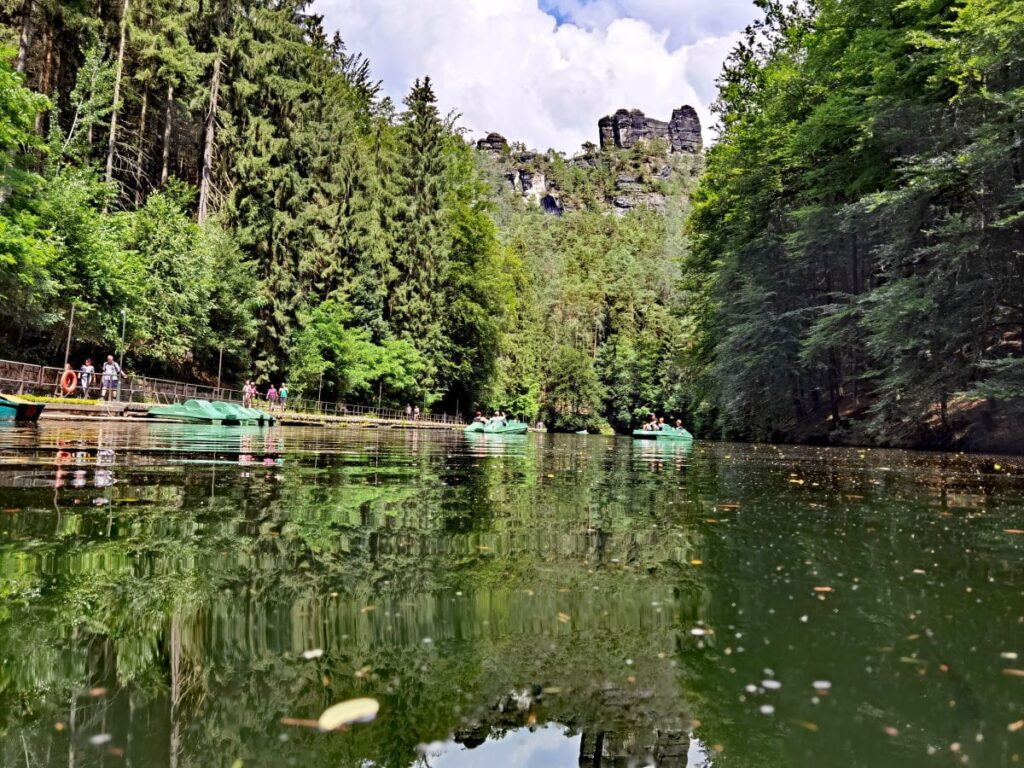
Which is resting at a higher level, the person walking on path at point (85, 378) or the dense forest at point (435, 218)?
the dense forest at point (435, 218)

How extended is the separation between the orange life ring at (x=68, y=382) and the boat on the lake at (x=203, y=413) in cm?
234

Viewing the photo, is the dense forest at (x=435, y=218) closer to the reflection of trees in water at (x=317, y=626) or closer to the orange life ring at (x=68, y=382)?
the orange life ring at (x=68, y=382)

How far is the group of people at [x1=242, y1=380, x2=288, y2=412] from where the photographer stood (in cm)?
2705

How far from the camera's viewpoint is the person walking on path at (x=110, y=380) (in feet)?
64.8

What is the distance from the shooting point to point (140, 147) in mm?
29906

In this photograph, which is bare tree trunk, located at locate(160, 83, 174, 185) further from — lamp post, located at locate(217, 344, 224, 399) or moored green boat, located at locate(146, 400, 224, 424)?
moored green boat, located at locate(146, 400, 224, 424)

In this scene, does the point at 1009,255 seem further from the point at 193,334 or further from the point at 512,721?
the point at 193,334

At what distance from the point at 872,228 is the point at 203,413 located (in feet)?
70.7

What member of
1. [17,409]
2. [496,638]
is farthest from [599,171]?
[496,638]

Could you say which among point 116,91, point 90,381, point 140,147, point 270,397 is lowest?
point 270,397

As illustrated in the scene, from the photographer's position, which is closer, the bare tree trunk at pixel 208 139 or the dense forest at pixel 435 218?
the dense forest at pixel 435 218

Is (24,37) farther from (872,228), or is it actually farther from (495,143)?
(495,143)

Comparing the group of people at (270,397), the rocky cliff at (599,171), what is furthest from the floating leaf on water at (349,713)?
the rocky cliff at (599,171)

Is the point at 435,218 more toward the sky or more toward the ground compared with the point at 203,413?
more toward the sky
